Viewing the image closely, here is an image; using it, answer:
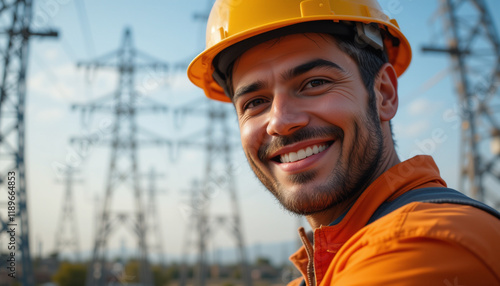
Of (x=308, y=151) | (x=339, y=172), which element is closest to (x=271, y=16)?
(x=308, y=151)

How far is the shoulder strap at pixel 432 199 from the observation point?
1.06 m

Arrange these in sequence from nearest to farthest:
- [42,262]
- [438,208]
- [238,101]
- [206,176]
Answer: [438,208], [238,101], [206,176], [42,262]

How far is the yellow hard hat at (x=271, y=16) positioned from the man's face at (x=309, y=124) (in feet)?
0.27

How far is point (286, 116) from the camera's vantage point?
1464 millimetres

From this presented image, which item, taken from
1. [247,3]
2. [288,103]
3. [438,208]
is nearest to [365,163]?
[288,103]

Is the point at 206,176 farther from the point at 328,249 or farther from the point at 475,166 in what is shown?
the point at 328,249

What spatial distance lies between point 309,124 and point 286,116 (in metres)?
0.08

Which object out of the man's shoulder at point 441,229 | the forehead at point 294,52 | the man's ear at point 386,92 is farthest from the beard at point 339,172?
the man's shoulder at point 441,229

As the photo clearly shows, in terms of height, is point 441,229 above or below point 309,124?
below

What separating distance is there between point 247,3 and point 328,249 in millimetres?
1082

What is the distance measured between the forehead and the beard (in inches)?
10.1

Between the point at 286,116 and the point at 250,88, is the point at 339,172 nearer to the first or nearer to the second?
the point at 286,116

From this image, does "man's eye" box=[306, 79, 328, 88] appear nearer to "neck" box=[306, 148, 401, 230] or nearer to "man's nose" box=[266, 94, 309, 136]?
"man's nose" box=[266, 94, 309, 136]

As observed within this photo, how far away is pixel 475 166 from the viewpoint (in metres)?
12.5
